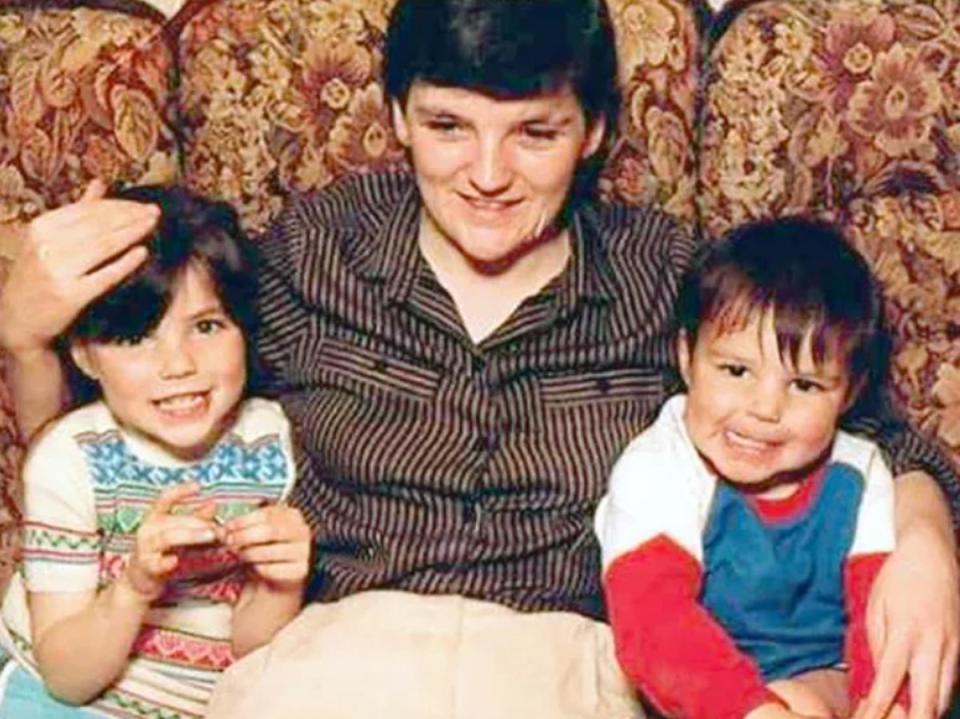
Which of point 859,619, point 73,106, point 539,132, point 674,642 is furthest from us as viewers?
point 73,106

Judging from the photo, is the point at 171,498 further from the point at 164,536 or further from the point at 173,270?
the point at 173,270

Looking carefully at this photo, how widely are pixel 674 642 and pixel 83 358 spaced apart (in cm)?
70

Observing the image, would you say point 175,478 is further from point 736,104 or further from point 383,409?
point 736,104

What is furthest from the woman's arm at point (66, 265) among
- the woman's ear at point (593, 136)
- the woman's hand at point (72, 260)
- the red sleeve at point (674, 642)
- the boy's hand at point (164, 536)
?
the red sleeve at point (674, 642)

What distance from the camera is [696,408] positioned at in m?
2.06

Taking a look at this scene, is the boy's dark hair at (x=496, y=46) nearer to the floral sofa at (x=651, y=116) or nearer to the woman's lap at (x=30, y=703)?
the floral sofa at (x=651, y=116)

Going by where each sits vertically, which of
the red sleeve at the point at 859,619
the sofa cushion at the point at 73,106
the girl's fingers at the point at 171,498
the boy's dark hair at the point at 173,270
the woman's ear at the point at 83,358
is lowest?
the red sleeve at the point at 859,619

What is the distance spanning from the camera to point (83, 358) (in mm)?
2117

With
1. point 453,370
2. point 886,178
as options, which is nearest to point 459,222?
point 453,370

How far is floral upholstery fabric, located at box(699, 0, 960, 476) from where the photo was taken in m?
2.29

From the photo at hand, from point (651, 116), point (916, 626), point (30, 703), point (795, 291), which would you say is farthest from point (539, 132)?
point (30, 703)

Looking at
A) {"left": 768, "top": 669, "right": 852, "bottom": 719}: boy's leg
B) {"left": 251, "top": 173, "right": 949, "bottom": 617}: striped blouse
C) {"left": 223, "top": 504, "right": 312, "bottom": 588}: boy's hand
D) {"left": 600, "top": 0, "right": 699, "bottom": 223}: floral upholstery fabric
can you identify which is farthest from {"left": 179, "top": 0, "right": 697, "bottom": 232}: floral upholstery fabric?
{"left": 768, "top": 669, "right": 852, "bottom": 719}: boy's leg

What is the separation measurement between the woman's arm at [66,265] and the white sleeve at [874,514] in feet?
2.64

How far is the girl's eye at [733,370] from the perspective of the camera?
6.69 feet
